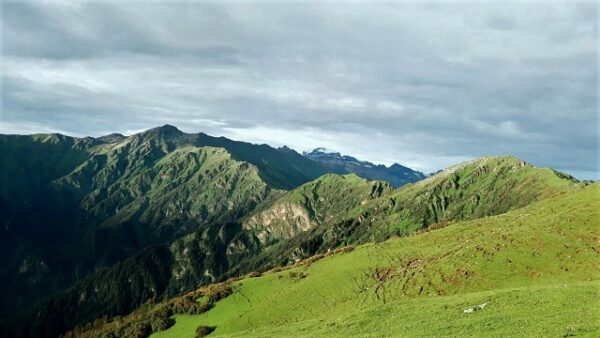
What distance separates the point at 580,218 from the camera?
327 feet

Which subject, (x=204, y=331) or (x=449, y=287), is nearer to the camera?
(x=449, y=287)

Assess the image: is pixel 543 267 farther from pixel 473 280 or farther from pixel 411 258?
pixel 411 258

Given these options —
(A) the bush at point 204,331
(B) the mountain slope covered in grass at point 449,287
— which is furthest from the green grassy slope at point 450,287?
(A) the bush at point 204,331

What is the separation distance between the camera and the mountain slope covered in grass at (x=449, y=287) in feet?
178

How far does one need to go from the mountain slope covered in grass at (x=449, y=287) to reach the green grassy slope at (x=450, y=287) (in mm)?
188

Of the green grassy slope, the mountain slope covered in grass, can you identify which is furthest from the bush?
the green grassy slope

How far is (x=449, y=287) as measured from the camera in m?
85.1

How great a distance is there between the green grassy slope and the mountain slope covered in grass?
188 millimetres

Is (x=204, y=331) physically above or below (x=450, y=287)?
below

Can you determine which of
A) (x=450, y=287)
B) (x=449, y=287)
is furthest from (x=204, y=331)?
(x=450, y=287)

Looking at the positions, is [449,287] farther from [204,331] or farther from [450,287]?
[204,331]

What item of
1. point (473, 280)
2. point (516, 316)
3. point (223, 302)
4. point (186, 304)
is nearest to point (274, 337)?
point (516, 316)

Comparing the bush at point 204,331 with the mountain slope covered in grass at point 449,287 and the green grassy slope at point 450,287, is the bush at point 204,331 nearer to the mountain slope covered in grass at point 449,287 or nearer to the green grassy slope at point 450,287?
the mountain slope covered in grass at point 449,287

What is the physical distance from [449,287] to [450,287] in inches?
6.4
